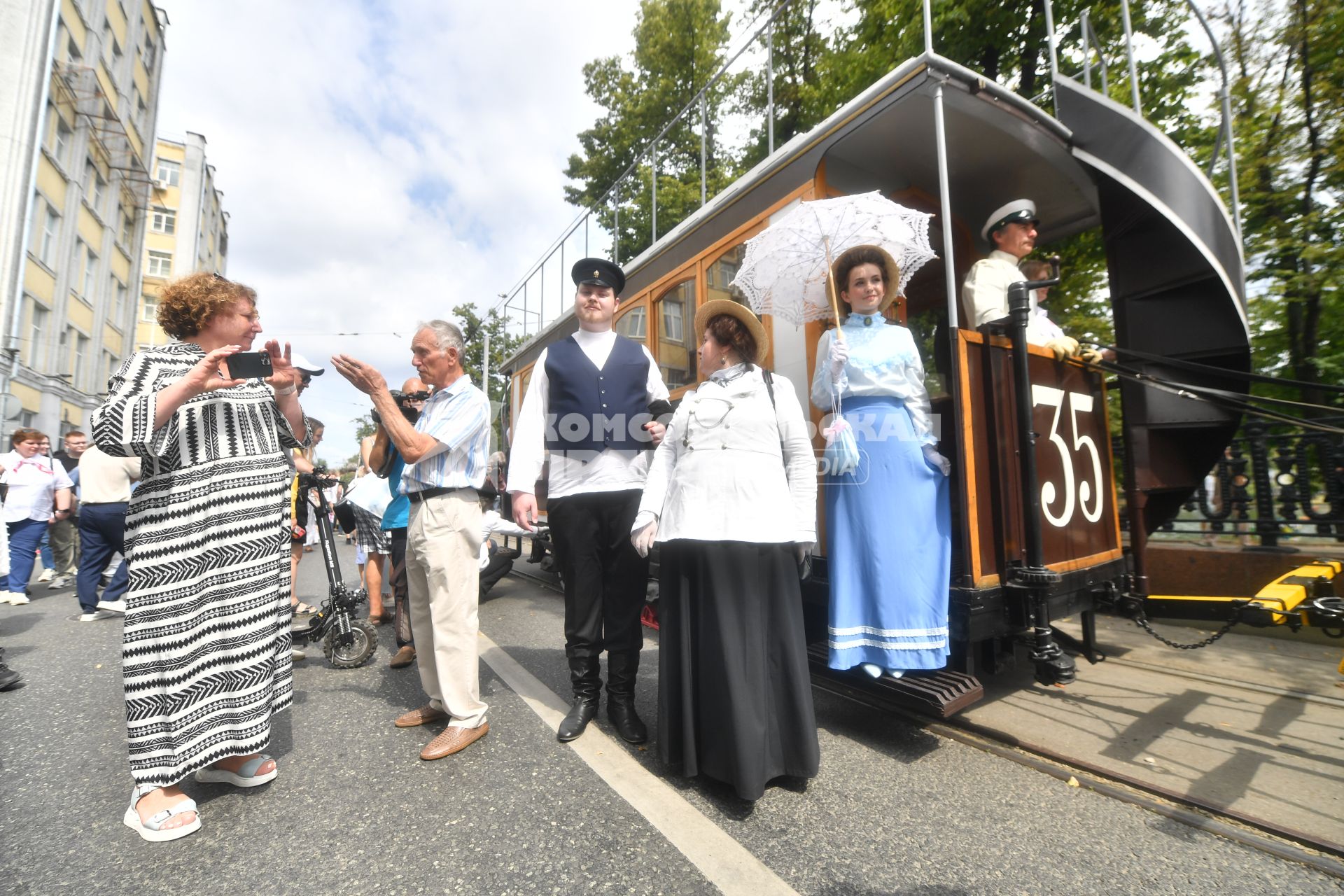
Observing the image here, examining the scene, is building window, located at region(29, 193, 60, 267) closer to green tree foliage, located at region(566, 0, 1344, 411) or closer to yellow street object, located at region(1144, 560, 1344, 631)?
green tree foliage, located at region(566, 0, 1344, 411)

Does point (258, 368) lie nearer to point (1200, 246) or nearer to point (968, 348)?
point (968, 348)

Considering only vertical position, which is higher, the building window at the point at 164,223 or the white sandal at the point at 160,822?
the building window at the point at 164,223

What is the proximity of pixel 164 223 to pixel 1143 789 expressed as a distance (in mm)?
45260

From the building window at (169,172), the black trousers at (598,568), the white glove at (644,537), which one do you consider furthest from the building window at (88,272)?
the white glove at (644,537)

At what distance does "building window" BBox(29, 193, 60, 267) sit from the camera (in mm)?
18250

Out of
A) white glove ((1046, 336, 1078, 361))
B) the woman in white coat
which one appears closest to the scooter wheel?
the woman in white coat

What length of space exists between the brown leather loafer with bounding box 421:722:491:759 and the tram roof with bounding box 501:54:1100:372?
308cm

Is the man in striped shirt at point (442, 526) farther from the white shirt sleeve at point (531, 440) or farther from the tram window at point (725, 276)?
the tram window at point (725, 276)

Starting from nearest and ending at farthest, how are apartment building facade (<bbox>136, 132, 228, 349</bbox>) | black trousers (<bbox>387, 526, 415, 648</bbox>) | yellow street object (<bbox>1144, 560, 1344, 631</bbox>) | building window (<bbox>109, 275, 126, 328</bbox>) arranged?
yellow street object (<bbox>1144, 560, 1344, 631</bbox>)
black trousers (<bbox>387, 526, 415, 648</bbox>)
building window (<bbox>109, 275, 126, 328</bbox>)
apartment building facade (<bbox>136, 132, 228, 349</bbox>)

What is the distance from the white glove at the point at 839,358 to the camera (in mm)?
2971

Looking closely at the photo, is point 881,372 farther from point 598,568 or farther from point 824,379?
point 598,568

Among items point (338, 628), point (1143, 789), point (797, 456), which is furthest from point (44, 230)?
point (1143, 789)

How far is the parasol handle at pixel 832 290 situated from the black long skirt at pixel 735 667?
41.8 inches

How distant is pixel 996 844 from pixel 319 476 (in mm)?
4055
